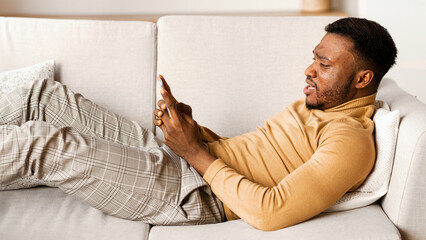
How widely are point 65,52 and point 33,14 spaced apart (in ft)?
4.60

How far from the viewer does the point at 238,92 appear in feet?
6.76

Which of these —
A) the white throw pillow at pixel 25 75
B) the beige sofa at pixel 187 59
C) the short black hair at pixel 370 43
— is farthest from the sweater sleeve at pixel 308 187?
the white throw pillow at pixel 25 75

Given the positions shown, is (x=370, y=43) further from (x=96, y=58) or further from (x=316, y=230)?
(x=96, y=58)

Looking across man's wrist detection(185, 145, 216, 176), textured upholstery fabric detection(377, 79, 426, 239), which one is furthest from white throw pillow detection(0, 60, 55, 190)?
textured upholstery fabric detection(377, 79, 426, 239)

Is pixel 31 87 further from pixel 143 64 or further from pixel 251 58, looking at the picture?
pixel 251 58

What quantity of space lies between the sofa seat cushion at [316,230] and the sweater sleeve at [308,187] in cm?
3

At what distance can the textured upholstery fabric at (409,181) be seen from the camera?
141 cm

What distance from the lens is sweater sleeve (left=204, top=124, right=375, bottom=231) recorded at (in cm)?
138

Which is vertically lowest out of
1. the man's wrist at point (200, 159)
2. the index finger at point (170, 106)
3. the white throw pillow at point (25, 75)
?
the man's wrist at point (200, 159)

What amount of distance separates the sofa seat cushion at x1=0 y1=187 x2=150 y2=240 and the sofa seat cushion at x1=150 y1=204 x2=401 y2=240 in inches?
4.2

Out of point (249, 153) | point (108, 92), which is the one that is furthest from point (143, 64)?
point (249, 153)

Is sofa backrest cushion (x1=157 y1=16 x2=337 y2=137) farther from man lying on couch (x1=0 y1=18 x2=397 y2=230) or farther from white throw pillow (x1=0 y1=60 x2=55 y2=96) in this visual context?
white throw pillow (x1=0 y1=60 x2=55 y2=96)

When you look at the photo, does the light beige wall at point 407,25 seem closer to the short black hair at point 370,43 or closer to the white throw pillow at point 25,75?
the short black hair at point 370,43

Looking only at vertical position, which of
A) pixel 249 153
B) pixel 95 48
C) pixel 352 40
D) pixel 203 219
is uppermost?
pixel 352 40
